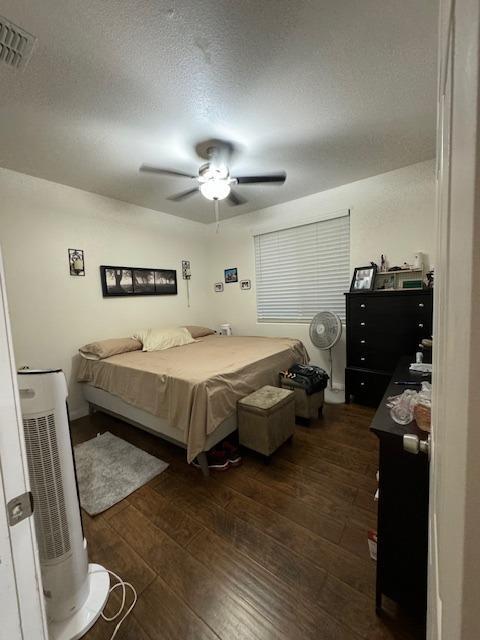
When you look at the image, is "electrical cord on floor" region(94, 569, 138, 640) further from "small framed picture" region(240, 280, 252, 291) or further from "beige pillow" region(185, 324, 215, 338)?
"small framed picture" region(240, 280, 252, 291)

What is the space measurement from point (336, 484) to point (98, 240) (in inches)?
140

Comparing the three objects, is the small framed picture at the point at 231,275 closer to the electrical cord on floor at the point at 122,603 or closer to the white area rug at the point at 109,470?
the white area rug at the point at 109,470

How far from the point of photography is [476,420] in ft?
0.70

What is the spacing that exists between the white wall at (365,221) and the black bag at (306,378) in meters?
0.91

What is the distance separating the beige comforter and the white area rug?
1.33 ft

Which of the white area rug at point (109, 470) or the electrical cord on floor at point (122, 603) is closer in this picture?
the electrical cord on floor at point (122, 603)

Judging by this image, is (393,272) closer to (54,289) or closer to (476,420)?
(476,420)

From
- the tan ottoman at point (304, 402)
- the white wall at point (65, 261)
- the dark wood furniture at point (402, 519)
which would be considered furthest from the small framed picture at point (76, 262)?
the dark wood furniture at point (402, 519)

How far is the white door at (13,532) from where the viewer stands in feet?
1.77

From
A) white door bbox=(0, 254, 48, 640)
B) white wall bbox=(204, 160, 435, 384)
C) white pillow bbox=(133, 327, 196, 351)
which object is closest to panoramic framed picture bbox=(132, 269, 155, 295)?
white pillow bbox=(133, 327, 196, 351)

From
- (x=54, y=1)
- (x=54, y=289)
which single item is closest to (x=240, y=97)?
(x=54, y=1)

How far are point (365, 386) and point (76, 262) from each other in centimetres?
363

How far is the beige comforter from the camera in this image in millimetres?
1899

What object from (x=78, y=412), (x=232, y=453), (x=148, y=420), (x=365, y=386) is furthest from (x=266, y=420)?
(x=78, y=412)
